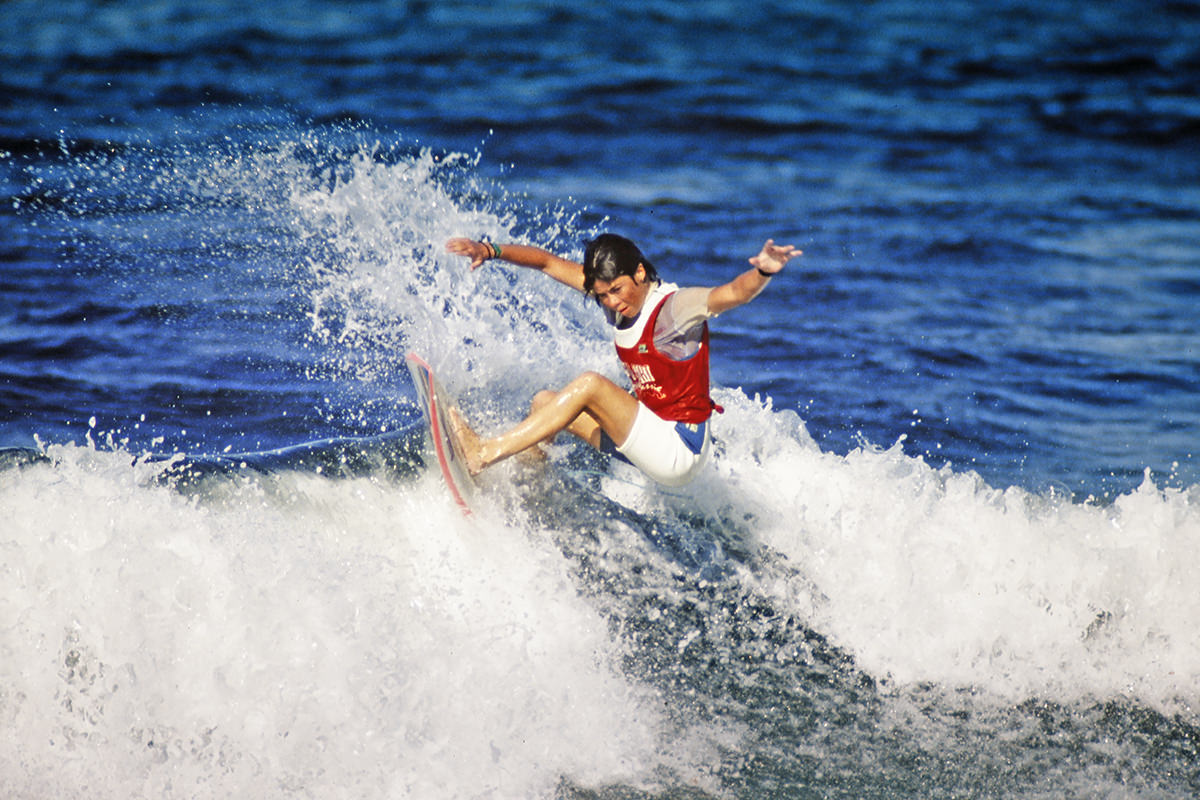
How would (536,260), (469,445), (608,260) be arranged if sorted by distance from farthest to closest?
(536,260) < (469,445) < (608,260)

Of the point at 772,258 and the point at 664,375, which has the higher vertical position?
the point at 772,258

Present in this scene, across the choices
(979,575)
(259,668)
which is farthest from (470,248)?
(979,575)

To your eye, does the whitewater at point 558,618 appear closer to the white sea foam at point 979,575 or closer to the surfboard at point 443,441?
the white sea foam at point 979,575

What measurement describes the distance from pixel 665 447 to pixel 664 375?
1.33 ft

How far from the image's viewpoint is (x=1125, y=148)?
51.7ft

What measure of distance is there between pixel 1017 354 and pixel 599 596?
25.5 feet

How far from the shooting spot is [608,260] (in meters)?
4.34

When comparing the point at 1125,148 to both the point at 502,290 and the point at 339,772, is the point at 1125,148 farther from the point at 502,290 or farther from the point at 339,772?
the point at 339,772

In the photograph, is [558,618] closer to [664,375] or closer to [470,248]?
[664,375]

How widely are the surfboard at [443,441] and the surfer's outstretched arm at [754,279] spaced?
62.1 inches

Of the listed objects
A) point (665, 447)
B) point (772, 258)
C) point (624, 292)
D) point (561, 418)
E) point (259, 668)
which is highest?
point (772, 258)

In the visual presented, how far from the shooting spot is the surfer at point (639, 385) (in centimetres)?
440

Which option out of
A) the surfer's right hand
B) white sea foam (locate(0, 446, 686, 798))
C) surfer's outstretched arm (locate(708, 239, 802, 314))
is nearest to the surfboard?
white sea foam (locate(0, 446, 686, 798))

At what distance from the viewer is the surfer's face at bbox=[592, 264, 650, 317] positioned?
439 centimetres
